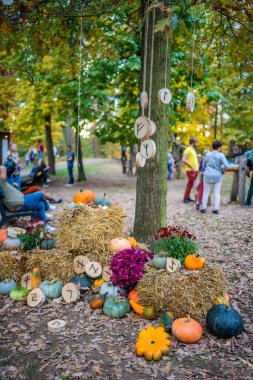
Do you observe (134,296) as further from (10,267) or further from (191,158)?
(191,158)

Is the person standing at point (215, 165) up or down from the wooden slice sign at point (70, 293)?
up

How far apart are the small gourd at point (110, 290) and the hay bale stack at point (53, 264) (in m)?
0.53

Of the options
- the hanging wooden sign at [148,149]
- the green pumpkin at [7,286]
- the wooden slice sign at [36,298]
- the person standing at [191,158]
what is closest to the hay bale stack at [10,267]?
the green pumpkin at [7,286]

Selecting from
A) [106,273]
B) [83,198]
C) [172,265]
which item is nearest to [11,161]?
[83,198]

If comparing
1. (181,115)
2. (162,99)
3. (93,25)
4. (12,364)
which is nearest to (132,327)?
(12,364)

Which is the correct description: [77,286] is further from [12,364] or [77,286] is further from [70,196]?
[70,196]

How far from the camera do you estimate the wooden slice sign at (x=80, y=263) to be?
4.16 metres

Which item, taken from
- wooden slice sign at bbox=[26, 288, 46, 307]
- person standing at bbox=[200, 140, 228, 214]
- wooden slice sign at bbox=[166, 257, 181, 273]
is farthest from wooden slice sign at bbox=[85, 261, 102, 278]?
person standing at bbox=[200, 140, 228, 214]

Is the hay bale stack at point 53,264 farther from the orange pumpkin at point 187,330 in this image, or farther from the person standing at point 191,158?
the person standing at point 191,158

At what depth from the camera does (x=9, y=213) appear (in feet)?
20.5

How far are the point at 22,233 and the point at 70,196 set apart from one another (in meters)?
6.63

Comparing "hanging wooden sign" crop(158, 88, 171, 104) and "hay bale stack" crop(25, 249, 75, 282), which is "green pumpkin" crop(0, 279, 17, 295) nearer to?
"hay bale stack" crop(25, 249, 75, 282)

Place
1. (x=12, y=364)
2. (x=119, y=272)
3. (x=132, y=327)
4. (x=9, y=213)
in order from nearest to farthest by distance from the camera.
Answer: (x=12, y=364) → (x=132, y=327) → (x=119, y=272) → (x=9, y=213)

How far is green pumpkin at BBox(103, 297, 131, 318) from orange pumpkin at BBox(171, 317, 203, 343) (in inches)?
26.3
